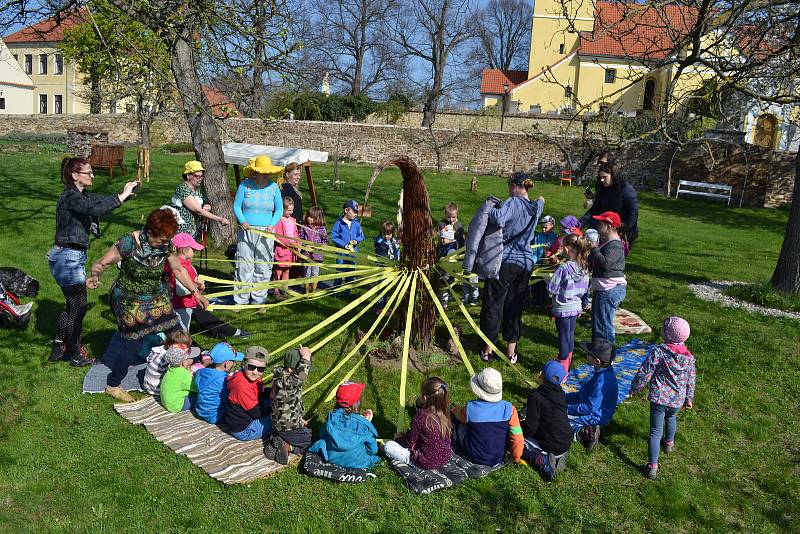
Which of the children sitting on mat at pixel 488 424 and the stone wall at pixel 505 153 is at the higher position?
the stone wall at pixel 505 153

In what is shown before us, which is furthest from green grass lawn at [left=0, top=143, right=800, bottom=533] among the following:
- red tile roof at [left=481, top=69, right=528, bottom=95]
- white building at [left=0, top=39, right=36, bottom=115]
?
white building at [left=0, top=39, right=36, bottom=115]

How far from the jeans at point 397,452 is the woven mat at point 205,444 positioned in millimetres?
647

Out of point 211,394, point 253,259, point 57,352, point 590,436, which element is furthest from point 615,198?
point 57,352

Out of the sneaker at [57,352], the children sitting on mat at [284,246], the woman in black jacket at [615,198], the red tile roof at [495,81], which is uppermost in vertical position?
the red tile roof at [495,81]

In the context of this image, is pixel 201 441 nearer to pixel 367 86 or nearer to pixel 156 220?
pixel 156 220

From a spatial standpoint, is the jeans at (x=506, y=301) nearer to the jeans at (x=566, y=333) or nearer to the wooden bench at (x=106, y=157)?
the jeans at (x=566, y=333)

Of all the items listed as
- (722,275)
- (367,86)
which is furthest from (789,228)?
(367,86)

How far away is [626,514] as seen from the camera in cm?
419

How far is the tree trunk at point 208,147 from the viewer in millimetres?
9742

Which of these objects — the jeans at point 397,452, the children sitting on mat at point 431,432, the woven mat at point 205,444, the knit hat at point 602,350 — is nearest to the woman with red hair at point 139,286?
the woven mat at point 205,444

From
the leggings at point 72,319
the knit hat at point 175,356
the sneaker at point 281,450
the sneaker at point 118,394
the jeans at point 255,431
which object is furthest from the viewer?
the leggings at point 72,319

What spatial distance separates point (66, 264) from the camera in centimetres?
552

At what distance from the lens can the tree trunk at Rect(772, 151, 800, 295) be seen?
8.98 meters

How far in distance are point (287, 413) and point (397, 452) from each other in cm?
83
